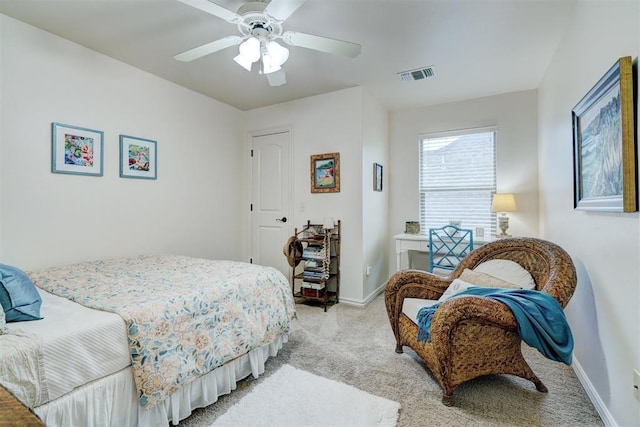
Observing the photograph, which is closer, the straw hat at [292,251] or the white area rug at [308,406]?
the white area rug at [308,406]

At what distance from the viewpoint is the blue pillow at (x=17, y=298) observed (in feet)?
4.43

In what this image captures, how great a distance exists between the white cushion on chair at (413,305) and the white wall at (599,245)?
925 mm

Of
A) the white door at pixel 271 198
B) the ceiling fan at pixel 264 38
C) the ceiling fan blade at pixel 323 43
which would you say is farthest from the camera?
the white door at pixel 271 198

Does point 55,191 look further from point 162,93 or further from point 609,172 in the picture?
point 609,172

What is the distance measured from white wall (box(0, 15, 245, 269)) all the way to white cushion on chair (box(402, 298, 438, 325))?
8.54 ft

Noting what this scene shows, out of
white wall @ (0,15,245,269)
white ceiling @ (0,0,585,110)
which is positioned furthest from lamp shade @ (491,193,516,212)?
white wall @ (0,15,245,269)

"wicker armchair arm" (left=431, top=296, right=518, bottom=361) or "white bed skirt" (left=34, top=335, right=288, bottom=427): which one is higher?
"wicker armchair arm" (left=431, top=296, right=518, bottom=361)

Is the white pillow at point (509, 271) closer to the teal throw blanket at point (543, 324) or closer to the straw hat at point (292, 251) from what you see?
the teal throw blanket at point (543, 324)

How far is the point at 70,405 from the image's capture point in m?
1.22

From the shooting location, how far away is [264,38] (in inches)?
79.7

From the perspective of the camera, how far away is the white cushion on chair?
2.07 meters

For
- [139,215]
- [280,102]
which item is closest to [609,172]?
[280,102]

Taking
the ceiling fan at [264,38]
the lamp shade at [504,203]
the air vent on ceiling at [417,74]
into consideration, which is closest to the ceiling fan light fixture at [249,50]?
Answer: the ceiling fan at [264,38]

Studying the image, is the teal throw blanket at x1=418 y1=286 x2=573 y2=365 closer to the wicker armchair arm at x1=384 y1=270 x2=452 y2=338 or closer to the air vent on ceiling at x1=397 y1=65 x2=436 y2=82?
the wicker armchair arm at x1=384 y1=270 x2=452 y2=338
